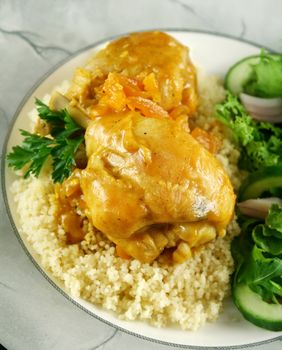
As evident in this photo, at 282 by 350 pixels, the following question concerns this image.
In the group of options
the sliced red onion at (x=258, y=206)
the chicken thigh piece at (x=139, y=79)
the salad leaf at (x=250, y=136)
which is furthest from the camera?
the salad leaf at (x=250, y=136)

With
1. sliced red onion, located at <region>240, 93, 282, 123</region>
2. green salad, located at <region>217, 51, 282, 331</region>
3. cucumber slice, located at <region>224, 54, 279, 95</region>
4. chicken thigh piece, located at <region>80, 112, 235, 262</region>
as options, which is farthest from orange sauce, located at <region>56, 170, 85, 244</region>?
cucumber slice, located at <region>224, 54, 279, 95</region>

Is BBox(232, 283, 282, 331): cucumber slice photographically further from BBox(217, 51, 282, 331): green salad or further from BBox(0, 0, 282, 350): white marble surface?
BBox(0, 0, 282, 350): white marble surface

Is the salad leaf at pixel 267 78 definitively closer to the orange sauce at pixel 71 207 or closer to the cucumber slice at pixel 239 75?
the cucumber slice at pixel 239 75

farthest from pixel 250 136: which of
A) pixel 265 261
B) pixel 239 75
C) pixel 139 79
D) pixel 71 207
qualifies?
pixel 71 207

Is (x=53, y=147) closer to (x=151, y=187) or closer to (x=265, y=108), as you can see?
(x=151, y=187)

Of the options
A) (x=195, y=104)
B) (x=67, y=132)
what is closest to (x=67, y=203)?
(x=67, y=132)

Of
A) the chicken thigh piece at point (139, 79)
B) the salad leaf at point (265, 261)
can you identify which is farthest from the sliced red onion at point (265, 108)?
the salad leaf at point (265, 261)

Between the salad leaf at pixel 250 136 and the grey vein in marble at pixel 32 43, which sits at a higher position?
the grey vein in marble at pixel 32 43
